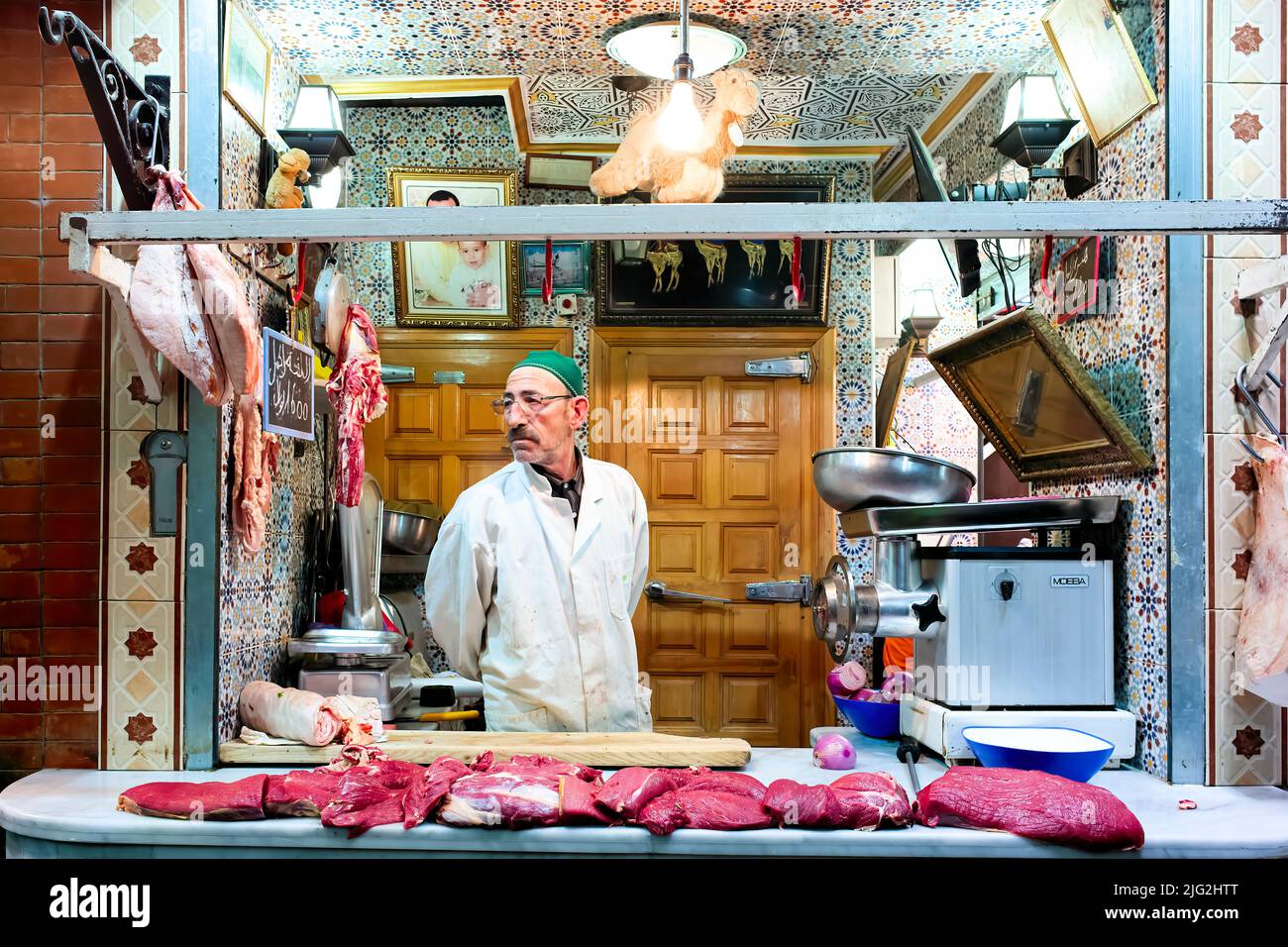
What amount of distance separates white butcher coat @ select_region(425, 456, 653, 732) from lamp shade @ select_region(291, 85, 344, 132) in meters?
1.47

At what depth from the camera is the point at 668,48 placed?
3896 millimetres

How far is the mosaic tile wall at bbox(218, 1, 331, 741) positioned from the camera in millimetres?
3033

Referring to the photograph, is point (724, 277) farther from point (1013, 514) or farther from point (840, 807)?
point (840, 807)

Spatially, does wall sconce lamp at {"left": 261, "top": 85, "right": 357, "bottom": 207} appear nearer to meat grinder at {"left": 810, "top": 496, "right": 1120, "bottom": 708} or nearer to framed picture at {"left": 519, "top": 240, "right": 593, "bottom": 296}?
framed picture at {"left": 519, "top": 240, "right": 593, "bottom": 296}

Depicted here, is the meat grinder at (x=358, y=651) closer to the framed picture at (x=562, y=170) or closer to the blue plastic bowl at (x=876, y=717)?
the blue plastic bowl at (x=876, y=717)

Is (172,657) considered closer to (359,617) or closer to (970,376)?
(359,617)

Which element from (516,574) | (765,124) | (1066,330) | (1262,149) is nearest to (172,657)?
(516,574)

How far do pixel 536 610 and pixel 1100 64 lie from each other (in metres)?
2.61

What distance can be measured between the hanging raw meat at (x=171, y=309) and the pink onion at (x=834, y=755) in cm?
206

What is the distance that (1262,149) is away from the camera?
2838 mm

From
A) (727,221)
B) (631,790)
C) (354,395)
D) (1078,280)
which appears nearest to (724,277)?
(1078,280)
